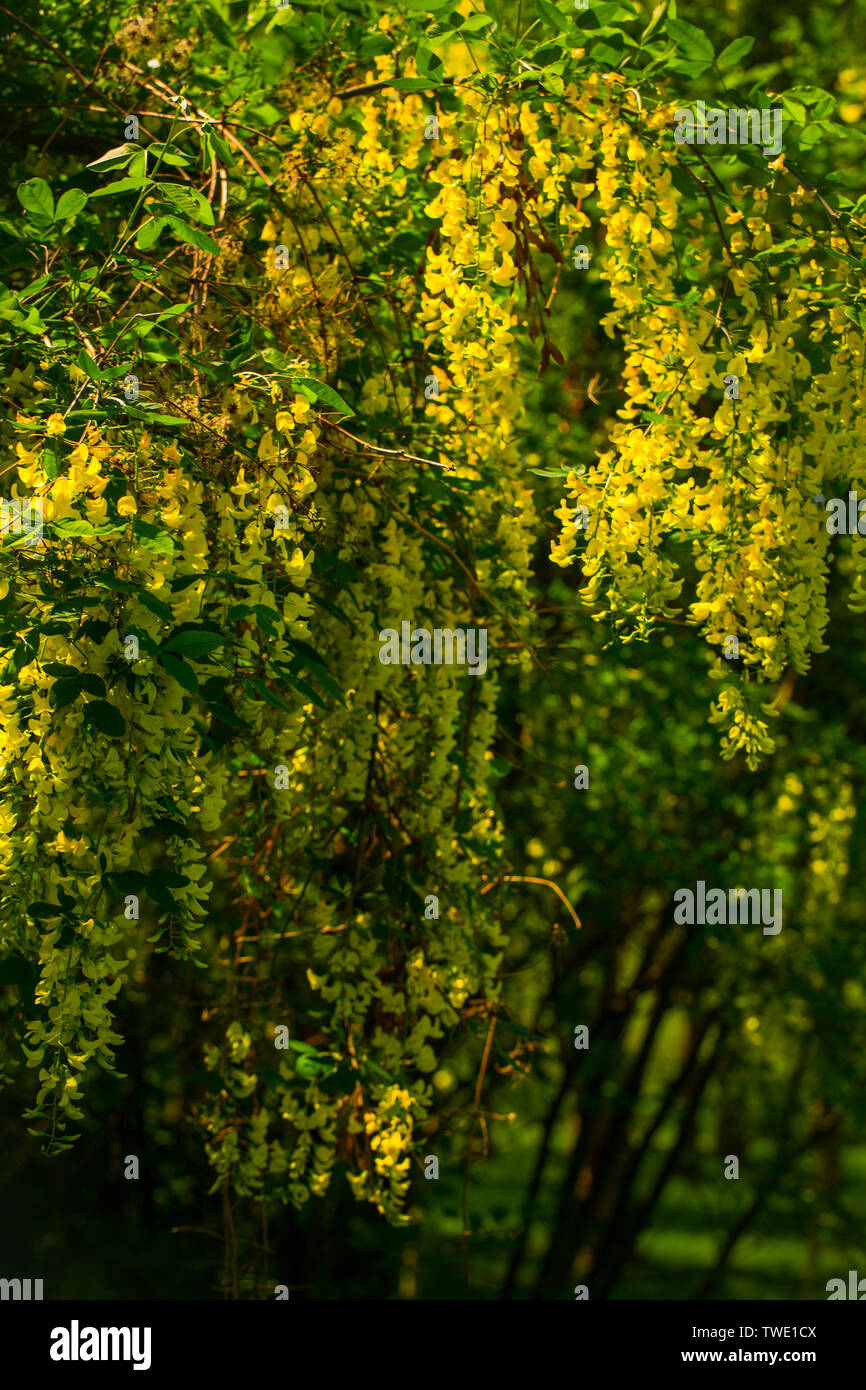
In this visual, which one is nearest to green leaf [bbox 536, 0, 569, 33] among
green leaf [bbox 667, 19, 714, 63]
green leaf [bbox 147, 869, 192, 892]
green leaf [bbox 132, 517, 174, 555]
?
green leaf [bbox 667, 19, 714, 63]

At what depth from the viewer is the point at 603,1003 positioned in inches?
185

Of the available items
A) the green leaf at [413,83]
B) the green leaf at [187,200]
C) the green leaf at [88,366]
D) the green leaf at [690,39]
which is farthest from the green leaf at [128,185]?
the green leaf at [690,39]

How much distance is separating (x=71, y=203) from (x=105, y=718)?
0.72 m

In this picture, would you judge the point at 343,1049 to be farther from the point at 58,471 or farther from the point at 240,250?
the point at 240,250

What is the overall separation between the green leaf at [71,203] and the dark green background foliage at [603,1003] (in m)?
1.10

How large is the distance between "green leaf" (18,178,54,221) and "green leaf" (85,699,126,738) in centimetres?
71

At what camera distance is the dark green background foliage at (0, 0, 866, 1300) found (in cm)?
399

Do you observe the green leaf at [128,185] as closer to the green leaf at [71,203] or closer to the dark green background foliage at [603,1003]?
the green leaf at [71,203]

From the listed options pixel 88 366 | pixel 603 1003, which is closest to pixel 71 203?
pixel 88 366

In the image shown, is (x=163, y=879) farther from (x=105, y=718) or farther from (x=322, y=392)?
(x=322, y=392)

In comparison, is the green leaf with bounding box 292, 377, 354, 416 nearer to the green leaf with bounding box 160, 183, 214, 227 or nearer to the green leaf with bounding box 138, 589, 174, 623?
the green leaf with bounding box 160, 183, 214, 227

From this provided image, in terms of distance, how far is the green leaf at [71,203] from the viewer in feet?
5.80

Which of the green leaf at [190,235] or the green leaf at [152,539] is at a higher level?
the green leaf at [190,235]
